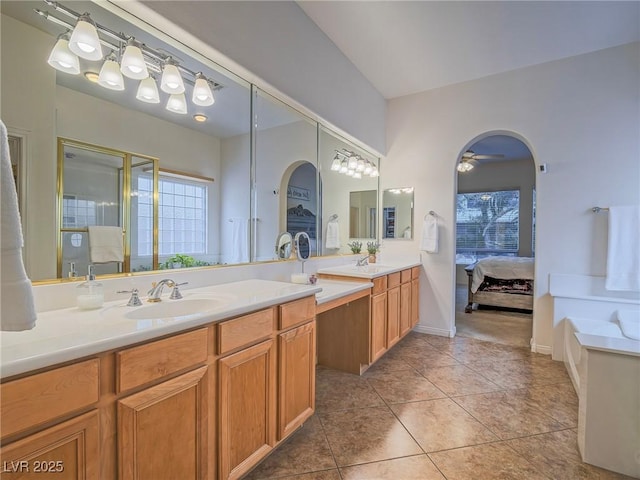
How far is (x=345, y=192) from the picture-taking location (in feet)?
11.3

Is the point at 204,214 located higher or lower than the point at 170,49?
lower

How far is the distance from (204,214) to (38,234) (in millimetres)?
808

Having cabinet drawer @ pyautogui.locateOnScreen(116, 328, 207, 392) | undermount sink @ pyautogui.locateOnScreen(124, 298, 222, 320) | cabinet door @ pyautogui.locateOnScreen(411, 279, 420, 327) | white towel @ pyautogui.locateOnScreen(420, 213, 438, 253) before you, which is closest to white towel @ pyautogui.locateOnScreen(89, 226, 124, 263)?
undermount sink @ pyautogui.locateOnScreen(124, 298, 222, 320)

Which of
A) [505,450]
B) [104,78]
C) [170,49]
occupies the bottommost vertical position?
[505,450]

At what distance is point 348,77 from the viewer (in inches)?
122

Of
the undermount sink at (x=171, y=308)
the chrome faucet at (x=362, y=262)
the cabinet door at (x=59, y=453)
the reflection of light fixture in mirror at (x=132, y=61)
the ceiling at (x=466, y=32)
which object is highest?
the ceiling at (x=466, y=32)

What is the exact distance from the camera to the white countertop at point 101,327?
2.53 ft

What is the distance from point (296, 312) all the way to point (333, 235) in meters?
1.64

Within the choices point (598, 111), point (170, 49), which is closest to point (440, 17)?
point (598, 111)

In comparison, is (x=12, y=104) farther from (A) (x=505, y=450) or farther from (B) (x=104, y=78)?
(A) (x=505, y=450)

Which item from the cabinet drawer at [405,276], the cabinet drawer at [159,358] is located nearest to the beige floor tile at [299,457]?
the cabinet drawer at [159,358]

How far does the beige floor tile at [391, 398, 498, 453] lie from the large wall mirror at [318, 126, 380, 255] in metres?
1.56

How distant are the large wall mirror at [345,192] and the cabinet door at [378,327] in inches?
28.9

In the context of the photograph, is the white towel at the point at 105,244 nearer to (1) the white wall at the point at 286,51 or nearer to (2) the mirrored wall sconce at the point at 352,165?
(1) the white wall at the point at 286,51
